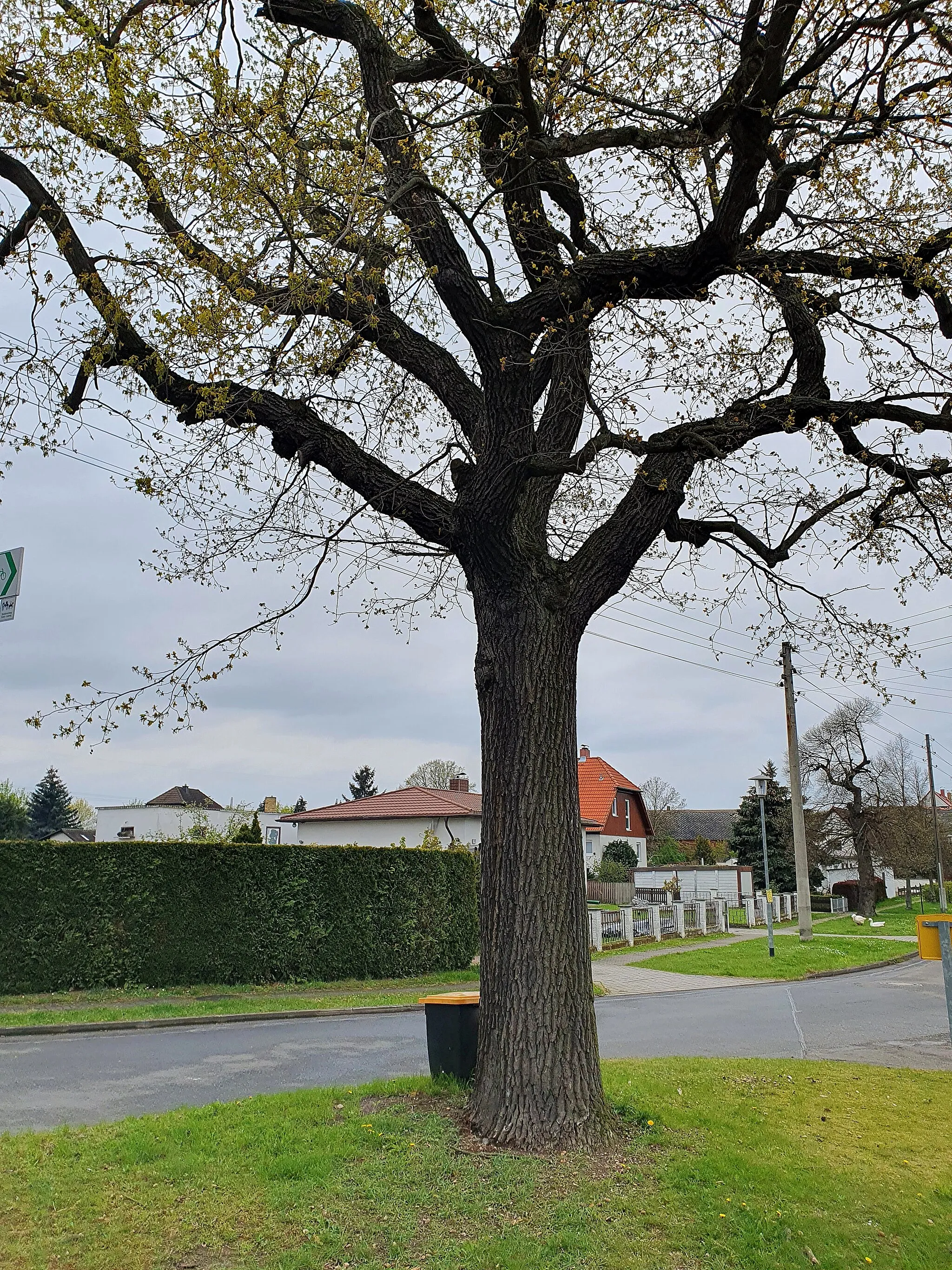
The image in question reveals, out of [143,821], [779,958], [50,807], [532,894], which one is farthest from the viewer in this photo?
[50,807]

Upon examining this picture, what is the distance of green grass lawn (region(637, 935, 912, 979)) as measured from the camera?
69.6ft

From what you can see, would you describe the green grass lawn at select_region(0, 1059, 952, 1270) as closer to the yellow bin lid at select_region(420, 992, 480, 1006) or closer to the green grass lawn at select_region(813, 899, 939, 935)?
the yellow bin lid at select_region(420, 992, 480, 1006)

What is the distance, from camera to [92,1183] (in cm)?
518

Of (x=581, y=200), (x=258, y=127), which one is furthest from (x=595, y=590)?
(x=258, y=127)

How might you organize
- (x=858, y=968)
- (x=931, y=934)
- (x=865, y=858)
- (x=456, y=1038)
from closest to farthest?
(x=456, y=1038), (x=931, y=934), (x=858, y=968), (x=865, y=858)

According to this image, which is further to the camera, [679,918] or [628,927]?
[679,918]

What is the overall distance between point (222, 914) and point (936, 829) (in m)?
39.7

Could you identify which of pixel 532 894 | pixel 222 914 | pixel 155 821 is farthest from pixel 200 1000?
pixel 155 821

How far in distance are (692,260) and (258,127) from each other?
2899mm

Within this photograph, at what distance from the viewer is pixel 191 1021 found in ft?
44.7

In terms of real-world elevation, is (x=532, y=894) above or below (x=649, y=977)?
above

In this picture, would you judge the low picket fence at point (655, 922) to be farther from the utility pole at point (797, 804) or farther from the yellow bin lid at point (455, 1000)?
the yellow bin lid at point (455, 1000)

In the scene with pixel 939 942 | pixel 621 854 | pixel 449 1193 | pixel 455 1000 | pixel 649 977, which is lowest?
pixel 649 977

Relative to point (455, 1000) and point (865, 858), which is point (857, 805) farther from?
point (455, 1000)
